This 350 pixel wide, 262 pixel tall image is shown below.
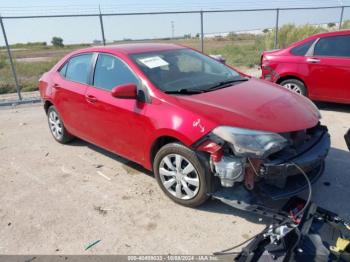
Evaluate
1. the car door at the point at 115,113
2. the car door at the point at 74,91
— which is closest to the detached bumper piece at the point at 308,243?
the car door at the point at 115,113

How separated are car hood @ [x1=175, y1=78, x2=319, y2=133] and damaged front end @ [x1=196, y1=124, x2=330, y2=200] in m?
0.10

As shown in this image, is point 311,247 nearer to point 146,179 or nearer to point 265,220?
point 265,220

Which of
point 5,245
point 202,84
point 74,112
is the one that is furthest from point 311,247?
point 74,112

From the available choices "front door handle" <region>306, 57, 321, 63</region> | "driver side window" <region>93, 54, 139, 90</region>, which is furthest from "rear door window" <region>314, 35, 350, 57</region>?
"driver side window" <region>93, 54, 139, 90</region>

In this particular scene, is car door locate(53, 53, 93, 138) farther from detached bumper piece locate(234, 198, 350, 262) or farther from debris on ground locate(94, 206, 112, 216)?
detached bumper piece locate(234, 198, 350, 262)

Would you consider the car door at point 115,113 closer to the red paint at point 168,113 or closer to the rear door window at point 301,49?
the red paint at point 168,113

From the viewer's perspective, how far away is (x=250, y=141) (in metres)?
3.00

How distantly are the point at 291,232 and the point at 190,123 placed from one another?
135cm

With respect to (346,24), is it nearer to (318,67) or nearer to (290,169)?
(318,67)

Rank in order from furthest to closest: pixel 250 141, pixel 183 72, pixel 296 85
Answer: pixel 296 85, pixel 183 72, pixel 250 141

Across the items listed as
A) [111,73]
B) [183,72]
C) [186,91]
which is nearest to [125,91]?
[186,91]

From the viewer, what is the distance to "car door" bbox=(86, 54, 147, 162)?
384 cm

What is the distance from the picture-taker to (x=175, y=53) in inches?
177

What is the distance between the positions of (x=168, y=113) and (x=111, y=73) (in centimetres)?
122
